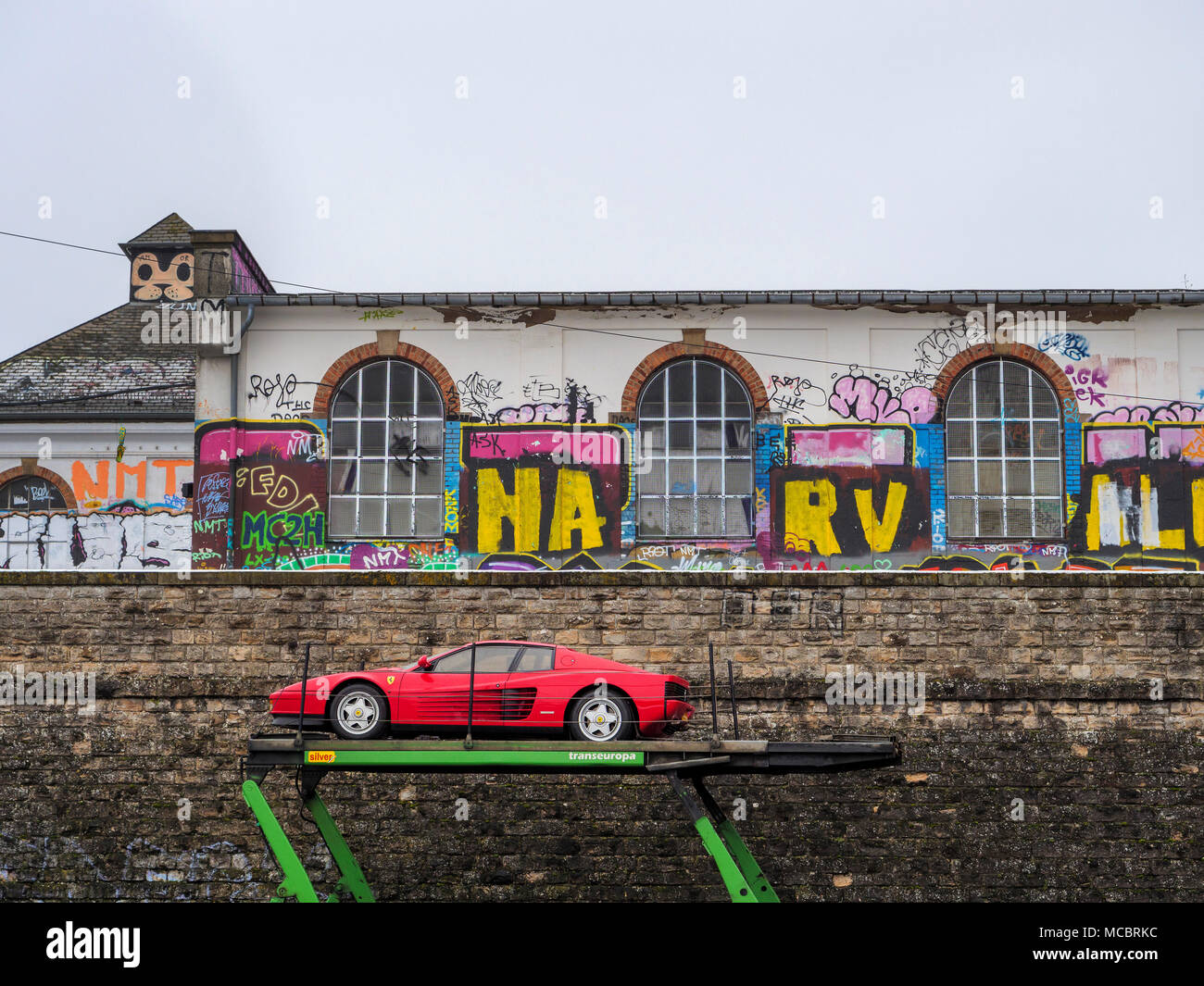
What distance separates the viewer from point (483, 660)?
1088 centimetres

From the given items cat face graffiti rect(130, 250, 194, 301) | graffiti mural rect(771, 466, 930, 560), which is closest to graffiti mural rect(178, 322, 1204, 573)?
graffiti mural rect(771, 466, 930, 560)

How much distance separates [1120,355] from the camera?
18406mm

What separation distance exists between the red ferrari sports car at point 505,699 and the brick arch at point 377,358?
8.23 m

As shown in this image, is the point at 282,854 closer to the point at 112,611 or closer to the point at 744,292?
the point at 112,611

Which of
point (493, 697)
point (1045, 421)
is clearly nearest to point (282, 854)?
point (493, 697)

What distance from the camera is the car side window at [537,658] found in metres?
10.7

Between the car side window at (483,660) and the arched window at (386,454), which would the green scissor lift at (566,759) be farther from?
the arched window at (386,454)

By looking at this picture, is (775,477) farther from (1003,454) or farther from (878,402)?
(1003,454)

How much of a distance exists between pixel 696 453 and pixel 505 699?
8.62 metres

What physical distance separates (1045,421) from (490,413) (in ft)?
27.4

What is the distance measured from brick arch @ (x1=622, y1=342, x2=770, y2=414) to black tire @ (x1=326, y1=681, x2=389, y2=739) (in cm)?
872

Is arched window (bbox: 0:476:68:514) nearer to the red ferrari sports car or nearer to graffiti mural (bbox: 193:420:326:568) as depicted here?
graffiti mural (bbox: 193:420:326:568)
